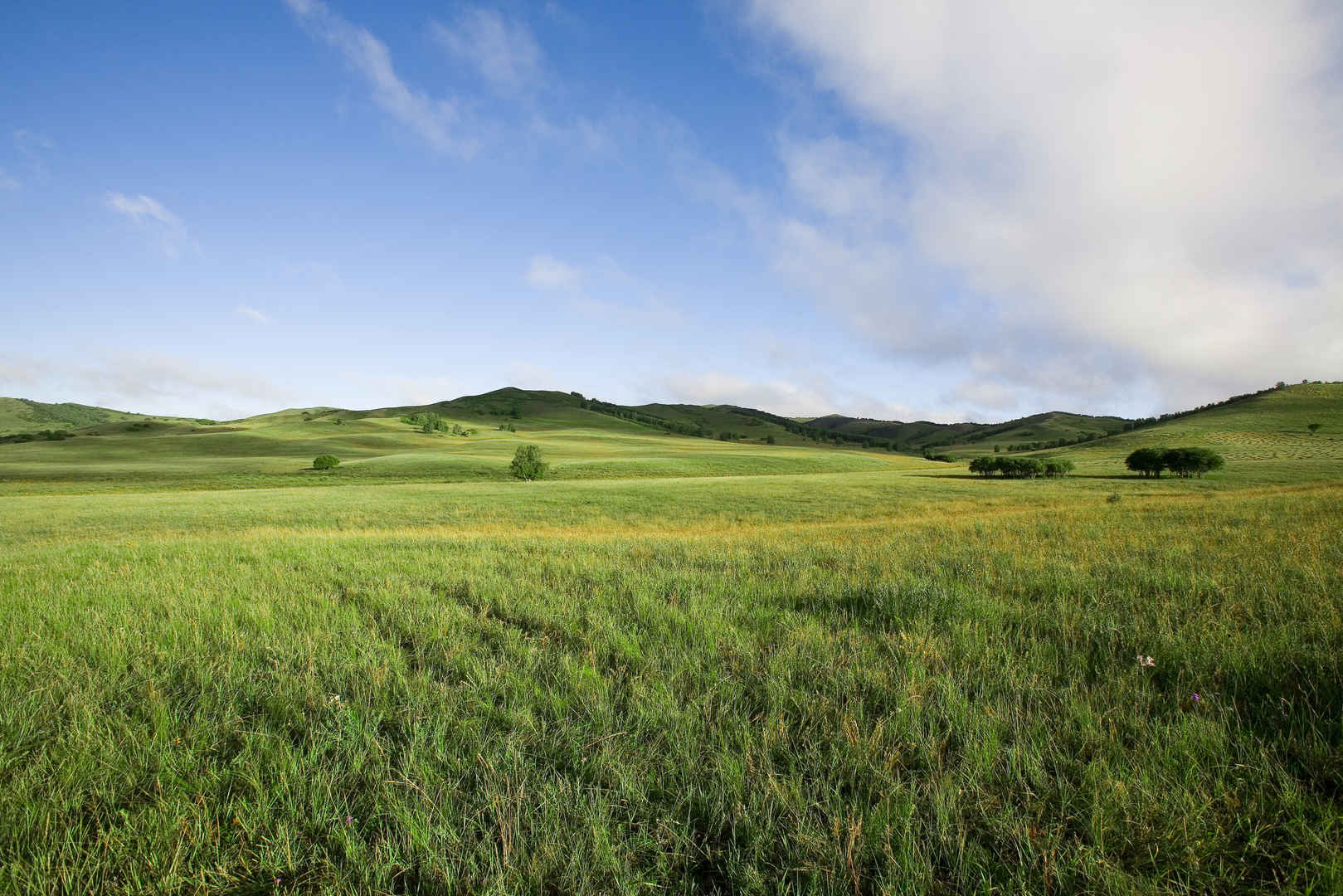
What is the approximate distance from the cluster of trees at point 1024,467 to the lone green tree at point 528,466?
4797 cm

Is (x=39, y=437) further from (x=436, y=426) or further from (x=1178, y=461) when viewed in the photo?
(x=1178, y=461)

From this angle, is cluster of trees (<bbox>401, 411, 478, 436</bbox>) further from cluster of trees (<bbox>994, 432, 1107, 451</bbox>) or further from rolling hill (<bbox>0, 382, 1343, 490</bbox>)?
cluster of trees (<bbox>994, 432, 1107, 451</bbox>)

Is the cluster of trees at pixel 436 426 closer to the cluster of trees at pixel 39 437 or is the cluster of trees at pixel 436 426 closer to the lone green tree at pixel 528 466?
the cluster of trees at pixel 39 437

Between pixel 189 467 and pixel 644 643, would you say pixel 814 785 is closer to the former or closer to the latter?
pixel 644 643

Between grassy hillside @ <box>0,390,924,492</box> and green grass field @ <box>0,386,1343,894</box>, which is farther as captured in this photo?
grassy hillside @ <box>0,390,924,492</box>

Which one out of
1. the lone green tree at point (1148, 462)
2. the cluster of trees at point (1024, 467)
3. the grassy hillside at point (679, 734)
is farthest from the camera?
the cluster of trees at point (1024, 467)

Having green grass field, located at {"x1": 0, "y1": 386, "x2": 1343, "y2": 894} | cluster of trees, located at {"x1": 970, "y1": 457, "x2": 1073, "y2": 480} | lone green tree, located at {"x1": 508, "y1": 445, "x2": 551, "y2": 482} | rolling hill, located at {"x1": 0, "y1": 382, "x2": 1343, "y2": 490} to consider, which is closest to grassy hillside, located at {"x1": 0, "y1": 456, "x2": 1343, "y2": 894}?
green grass field, located at {"x1": 0, "y1": 386, "x2": 1343, "y2": 894}

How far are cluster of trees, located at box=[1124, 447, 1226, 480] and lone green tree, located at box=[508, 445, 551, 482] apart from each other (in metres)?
59.1

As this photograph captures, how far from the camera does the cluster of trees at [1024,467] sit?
52.1 m

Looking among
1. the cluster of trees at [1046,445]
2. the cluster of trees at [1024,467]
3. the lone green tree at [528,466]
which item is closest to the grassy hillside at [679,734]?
the lone green tree at [528,466]

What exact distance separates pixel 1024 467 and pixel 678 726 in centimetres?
6087

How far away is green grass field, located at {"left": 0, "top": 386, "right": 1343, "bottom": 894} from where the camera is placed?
232cm

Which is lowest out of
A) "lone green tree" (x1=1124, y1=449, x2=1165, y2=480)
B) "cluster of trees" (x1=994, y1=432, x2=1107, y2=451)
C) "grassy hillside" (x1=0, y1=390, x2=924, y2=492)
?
"grassy hillside" (x1=0, y1=390, x2=924, y2=492)

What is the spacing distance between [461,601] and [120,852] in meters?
4.40
